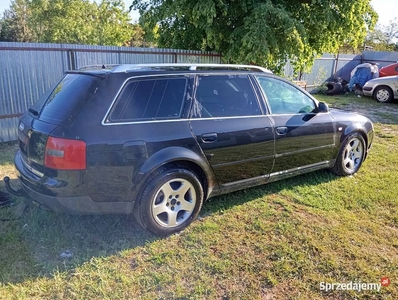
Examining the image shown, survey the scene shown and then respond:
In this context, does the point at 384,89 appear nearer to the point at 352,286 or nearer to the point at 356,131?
the point at 356,131

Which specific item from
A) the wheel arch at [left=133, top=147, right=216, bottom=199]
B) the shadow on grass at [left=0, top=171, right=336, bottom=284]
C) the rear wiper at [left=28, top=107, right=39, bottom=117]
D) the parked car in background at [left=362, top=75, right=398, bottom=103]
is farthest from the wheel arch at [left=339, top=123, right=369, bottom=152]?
the parked car in background at [left=362, top=75, right=398, bottom=103]

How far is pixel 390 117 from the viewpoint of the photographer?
32.7ft

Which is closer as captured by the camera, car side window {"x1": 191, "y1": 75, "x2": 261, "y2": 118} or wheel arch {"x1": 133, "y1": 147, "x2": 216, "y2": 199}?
wheel arch {"x1": 133, "y1": 147, "x2": 216, "y2": 199}

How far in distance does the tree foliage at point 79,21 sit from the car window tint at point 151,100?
54.4 ft

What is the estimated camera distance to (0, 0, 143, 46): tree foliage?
17.8 m

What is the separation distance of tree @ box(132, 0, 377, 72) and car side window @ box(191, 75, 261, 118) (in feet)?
12.9

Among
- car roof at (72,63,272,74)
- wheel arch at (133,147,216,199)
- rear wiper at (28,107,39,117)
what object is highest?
car roof at (72,63,272,74)

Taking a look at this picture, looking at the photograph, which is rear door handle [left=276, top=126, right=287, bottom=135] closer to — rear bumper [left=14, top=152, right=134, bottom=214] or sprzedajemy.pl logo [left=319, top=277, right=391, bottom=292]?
sprzedajemy.pl logo [left=319, top=277, right=391, bottom=292]

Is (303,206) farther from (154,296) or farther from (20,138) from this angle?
(20,138)

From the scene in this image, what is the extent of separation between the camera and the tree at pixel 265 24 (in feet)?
24.1

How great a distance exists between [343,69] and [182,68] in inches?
646

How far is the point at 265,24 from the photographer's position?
288 inches

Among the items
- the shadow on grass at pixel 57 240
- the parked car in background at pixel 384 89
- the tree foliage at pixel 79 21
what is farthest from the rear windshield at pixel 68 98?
the tree foliage at pixel 79 21

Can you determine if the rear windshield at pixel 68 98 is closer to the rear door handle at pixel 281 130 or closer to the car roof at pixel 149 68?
the car roof at pixel 149 68
